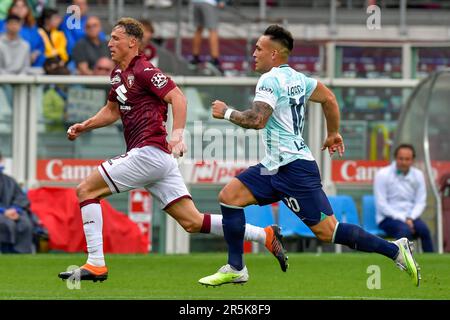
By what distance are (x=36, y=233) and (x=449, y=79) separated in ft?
21.9

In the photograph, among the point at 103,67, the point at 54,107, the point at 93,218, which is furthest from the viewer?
the point at 103,67

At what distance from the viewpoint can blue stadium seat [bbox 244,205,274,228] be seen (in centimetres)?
1900

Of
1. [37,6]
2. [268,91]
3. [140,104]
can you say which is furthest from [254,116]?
[37,6]

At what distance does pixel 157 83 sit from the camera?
12094mm

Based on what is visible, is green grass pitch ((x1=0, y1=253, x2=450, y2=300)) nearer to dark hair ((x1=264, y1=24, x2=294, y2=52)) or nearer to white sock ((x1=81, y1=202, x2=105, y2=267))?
white sock ((x1=81, y1=202, x2=105, y2=267))

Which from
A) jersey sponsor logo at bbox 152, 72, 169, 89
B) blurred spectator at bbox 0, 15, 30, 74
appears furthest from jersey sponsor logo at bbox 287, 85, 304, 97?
blurred spectator at bbox 0, 15, 30, 74

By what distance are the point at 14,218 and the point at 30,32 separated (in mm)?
4273

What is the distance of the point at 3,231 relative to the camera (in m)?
17.6

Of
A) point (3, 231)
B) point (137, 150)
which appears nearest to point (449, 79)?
point (3, 231)

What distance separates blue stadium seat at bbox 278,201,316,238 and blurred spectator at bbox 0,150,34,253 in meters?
3.50

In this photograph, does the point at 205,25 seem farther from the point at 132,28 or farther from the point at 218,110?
the point at 218,110

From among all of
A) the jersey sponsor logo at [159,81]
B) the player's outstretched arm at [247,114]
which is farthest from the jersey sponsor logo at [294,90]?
the jersey sponsor logo at [159,81]

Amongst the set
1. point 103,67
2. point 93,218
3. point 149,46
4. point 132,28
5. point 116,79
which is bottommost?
point 93,218
